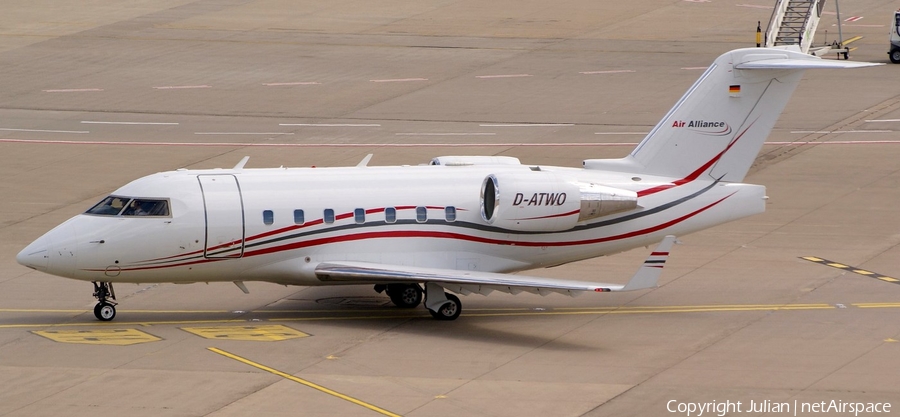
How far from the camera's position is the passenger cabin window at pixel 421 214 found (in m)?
28.0

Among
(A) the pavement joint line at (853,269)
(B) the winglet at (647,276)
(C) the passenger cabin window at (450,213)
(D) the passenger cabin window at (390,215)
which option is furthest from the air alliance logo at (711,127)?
(D) the passenger cabin window at (390,215)

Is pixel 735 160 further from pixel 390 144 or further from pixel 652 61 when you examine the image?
pixel 652 61

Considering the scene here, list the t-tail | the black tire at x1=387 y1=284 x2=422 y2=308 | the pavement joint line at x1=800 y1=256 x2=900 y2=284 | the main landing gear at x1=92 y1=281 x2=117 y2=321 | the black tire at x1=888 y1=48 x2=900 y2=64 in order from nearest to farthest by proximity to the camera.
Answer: the main landing gear at x1=92 y1=281 x2=117 y2=321 < the black tire at x1=387 y1=284 x2=422 y2=308 < the t-tail < the pavement joint line at x1=800 y1=256 x2=900 y2=284 < the black tire at x1=888 y1=48 x2=900 y2=64

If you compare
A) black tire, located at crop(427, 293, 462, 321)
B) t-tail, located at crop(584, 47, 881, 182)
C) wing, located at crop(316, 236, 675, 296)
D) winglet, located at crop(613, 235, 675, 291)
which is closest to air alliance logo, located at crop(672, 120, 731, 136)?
t-tail, located at crop(584, 47, 881, 182)

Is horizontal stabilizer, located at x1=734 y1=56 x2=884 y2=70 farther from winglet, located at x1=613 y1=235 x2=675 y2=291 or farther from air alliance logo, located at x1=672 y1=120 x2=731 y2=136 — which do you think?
winglet, located at x1=613 y1=235 x2=675 y2=291

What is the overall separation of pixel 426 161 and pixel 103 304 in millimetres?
15534

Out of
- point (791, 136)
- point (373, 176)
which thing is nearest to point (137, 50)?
point (791, 136)

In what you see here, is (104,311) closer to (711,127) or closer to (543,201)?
(543,201)

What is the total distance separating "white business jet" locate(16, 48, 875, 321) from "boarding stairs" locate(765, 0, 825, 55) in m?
25.7

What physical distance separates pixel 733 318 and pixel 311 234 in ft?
29.4

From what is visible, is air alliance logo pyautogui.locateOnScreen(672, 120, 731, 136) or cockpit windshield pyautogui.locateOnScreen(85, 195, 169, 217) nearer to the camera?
cockpit windshield pyautogui.locateOnScreen(85, 195, 169, 217)

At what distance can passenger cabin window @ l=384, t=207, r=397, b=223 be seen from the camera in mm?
27859

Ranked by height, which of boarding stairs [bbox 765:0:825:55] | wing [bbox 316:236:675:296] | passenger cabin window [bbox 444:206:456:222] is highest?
boarding stairs [bbox 765:0:825:55]

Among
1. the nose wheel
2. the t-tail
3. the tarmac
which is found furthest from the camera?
the t-tail
